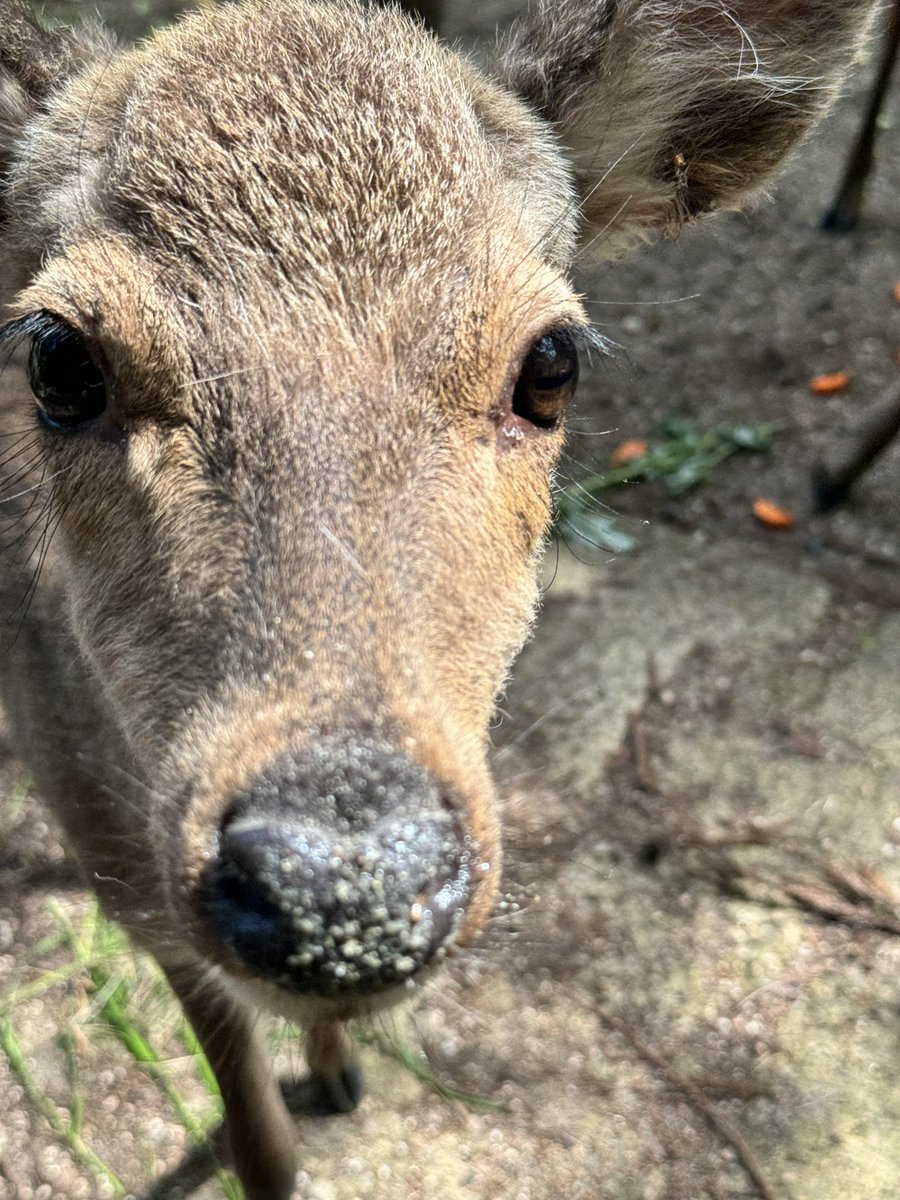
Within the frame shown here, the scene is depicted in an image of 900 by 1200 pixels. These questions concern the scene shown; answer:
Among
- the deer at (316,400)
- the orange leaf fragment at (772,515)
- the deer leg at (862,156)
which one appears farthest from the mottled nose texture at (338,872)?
the deer leg at (862,156)

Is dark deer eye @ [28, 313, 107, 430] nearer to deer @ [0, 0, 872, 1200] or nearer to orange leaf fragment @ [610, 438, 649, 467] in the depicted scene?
deer @ [0, 0, 872, 1200]

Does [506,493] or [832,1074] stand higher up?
[506,493]

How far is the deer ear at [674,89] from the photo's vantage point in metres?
3.05

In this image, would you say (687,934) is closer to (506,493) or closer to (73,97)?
(506,493)

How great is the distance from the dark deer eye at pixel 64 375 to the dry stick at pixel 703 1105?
3.08 meters

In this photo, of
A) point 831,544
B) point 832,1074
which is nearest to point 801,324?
point 831,544

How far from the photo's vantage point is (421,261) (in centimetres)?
250

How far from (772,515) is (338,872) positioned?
474 cm

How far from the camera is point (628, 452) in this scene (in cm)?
643

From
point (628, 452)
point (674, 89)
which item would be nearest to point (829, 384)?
point (628, 452)

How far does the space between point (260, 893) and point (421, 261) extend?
1.42 m

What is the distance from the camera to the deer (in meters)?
1.95

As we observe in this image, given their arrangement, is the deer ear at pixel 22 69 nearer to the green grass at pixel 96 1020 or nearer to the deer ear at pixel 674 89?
the deer ear at pixel 674 89

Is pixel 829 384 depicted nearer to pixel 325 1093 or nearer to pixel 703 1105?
pixel 703 1105
